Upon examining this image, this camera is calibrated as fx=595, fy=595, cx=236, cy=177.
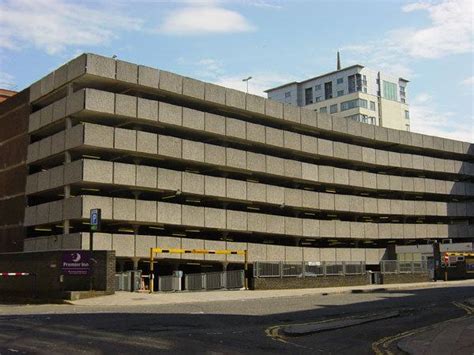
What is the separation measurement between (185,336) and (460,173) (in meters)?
66.0

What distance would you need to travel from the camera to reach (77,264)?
3002cm

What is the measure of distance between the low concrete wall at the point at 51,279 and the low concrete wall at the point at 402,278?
84.0 ft

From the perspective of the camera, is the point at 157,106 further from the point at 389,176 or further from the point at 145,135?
the point at 389,176

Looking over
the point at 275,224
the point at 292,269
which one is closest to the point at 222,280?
the point at 292,269

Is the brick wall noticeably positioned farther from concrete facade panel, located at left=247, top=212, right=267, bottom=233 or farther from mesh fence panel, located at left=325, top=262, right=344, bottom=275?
mesh fence panel, located at left=325, top=262, right=344, bottom=275

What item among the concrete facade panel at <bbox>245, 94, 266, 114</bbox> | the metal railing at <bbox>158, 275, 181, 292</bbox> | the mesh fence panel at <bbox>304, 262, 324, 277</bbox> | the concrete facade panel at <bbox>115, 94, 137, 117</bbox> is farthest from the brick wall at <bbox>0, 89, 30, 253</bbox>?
the mesh fence panel at <bbox>304, 262, 324, 277</bbox>

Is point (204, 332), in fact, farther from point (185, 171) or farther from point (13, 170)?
point (13, 170)

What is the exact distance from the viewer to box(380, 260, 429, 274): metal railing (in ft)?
158

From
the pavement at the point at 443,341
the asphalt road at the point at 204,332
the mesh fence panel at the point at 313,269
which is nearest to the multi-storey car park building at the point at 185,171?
the mesh fence panel at the point at 313,269

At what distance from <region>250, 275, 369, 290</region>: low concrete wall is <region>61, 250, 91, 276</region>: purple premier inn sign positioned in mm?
11163

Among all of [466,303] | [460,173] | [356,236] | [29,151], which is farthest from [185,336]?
[460,173]

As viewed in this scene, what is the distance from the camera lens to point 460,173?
73.3 metres

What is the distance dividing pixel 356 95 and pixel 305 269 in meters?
72.1

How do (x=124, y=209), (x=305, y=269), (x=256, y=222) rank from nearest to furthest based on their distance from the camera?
1. (x=305, y=269)
2. (x=124, y=209)
3. (x=256, y=222)
